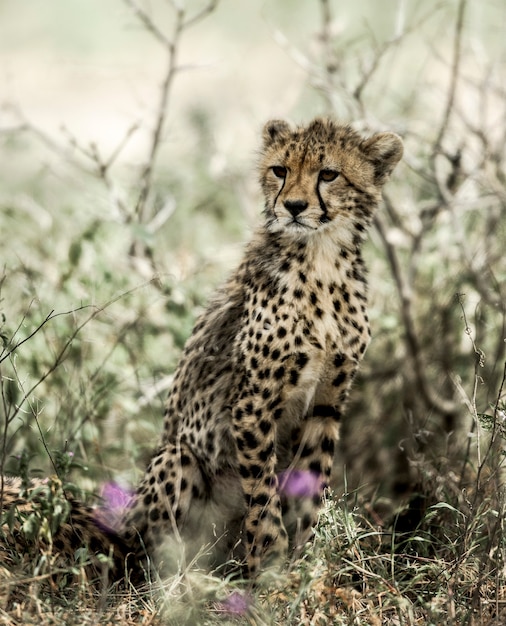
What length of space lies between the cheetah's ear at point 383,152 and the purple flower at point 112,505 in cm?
136

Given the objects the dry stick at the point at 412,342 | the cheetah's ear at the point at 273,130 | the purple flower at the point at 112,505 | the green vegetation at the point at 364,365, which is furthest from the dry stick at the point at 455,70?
the purple flower at the point at 112,505

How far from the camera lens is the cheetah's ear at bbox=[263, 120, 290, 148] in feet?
10.1

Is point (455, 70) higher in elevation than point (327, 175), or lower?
higher

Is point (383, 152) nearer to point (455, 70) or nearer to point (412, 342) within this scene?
point (455, 70)

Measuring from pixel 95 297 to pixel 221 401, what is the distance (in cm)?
97

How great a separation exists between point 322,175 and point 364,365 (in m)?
1.86

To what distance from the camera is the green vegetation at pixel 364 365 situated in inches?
95.2

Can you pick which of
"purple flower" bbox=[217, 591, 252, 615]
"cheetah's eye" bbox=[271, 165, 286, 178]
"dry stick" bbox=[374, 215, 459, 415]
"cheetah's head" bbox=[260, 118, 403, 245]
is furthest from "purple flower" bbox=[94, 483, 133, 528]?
"dry stick" bbox=[374, 215, 459, 415]

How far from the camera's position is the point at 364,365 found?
15.0ft

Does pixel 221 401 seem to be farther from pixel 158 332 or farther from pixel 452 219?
pixel 452 219

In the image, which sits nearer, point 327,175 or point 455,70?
point 327,175

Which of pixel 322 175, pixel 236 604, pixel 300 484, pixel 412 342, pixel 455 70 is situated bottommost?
pixel 236 604

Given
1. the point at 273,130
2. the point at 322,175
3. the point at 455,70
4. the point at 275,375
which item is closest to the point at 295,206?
the point at 322,175

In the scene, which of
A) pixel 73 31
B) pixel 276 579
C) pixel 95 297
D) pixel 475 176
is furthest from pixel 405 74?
pixel 73 31
